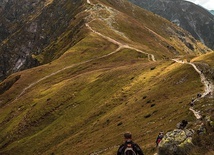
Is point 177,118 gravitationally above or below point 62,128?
above

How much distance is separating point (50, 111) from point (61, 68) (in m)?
65.8

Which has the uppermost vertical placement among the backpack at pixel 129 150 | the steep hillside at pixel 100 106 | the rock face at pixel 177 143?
the backpack at pixel 129 150

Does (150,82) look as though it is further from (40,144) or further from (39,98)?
(39,98)

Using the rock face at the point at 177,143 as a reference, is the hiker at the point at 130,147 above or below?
above

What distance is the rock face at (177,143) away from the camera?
25.7 m

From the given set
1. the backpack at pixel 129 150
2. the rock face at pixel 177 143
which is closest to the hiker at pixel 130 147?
the backpack at pixel 129 150

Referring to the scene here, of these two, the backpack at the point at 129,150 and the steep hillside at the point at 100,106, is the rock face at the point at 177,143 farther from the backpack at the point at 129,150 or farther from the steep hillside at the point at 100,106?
the backpack at the point at 129,150

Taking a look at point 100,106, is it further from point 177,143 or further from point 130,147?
point 130,147

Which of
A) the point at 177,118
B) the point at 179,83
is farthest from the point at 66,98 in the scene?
the point at 177,118

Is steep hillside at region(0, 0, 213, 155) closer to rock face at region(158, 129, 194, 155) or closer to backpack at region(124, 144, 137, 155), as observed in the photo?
rock face at region(158, 129, 194, 155)

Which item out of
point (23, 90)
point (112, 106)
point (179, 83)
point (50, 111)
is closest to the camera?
point (179, 83)

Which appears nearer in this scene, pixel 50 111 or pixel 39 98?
pixel 50 111

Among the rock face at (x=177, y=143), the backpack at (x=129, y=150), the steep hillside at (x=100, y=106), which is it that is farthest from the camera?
the steep hillside at (x=100, y=106)

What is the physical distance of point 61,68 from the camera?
170750 mm
